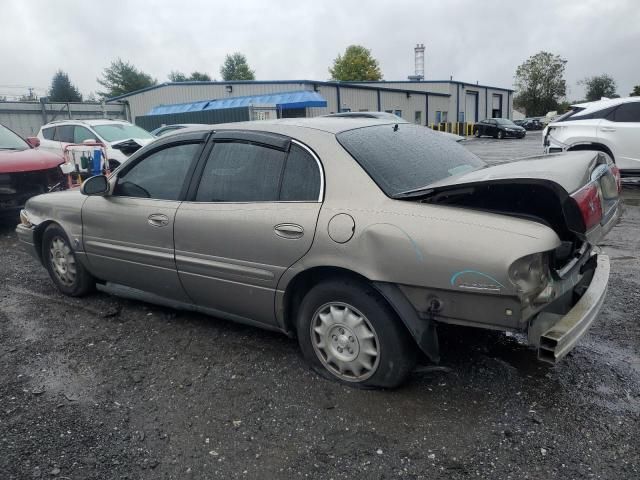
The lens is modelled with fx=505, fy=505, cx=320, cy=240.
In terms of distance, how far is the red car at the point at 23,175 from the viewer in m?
7.42

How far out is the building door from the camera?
5338 cm

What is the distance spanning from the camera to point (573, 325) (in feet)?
8.29

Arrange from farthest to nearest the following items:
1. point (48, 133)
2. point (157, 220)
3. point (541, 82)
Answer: point (541, 82), point (48, 133), point (157, 220)

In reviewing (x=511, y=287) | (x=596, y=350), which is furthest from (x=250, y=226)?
(x=596, y=350)

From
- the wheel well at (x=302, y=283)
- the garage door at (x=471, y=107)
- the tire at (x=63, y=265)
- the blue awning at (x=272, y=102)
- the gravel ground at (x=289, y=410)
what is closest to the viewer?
the gravel ground at (x=289, y=410)

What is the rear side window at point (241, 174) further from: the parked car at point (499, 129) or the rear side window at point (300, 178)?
the parked car at point (499, 129)

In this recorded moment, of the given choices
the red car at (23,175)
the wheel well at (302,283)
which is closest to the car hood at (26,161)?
the red car at (23,175)

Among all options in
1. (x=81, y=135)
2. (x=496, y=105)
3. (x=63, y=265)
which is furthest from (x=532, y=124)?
(x=63, y=265)

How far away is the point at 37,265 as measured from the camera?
19.7ft

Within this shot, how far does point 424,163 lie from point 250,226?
1.18m

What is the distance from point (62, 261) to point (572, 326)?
4191mm

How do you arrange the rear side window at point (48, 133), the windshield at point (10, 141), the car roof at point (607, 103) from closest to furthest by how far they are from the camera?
the windshield at point (10, 141), the car roof at point (607, 103), the rear side window at point (48, 133)

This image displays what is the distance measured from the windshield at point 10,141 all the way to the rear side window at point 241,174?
6.48m

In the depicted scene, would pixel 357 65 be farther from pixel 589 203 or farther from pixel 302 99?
pixel 589 203
